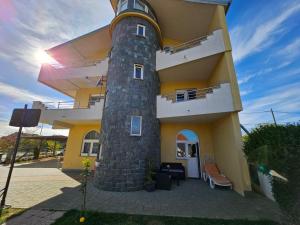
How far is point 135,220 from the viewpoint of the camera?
388 centimetres

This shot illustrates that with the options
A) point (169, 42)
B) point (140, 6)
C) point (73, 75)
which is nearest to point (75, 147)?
point (73, 75)

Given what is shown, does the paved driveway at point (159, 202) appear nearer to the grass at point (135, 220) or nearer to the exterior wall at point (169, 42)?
the grass at point (135, 220)

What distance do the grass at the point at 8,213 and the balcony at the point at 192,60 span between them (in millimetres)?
9808

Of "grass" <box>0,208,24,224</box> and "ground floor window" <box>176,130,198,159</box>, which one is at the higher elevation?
"ground floor window" <box>176,130,198,159</box>

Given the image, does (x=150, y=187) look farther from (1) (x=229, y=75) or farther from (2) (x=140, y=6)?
(2) (x=140, y=6)

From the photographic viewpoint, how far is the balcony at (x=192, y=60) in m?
8.27

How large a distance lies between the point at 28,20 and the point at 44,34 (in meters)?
1.44

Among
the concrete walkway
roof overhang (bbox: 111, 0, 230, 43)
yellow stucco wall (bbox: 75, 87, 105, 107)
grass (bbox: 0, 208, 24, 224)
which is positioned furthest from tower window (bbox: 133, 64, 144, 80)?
grass (bbox: 0, 208, 24, 224)

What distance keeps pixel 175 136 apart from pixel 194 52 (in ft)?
20.5

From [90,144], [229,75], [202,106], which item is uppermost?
[229,75]

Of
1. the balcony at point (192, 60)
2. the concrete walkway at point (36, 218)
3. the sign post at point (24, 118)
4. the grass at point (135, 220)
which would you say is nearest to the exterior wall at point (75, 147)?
the sign post at point (24, 118)

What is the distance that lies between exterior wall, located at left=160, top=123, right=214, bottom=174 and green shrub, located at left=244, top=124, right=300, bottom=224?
6.84 metres

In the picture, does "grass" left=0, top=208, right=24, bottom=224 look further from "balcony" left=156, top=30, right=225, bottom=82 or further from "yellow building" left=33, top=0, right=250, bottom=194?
"balcony" left=156, top=30, right=225, bottom=82

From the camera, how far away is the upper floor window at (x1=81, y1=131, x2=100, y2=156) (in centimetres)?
1205
